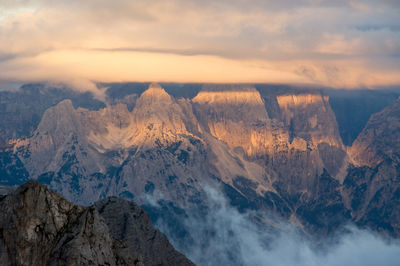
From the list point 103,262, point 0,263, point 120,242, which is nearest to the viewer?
point 0,263

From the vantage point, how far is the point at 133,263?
483ft

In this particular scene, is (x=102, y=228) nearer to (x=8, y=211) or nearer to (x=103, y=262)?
(x=103, y=262)

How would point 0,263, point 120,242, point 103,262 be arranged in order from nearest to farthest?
point 0,263 < point 103,262 < point 120,242

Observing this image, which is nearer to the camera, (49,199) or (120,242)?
(49,199)

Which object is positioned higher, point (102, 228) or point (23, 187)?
point (23, 187)

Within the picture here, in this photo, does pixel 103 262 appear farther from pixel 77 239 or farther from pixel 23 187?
pixel 23 187

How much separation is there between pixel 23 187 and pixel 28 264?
1428 cm

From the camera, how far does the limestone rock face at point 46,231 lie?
124 meters

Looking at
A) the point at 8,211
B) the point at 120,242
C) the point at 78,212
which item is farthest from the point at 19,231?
the point at 120,242

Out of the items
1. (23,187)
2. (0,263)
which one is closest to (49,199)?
(23,187)

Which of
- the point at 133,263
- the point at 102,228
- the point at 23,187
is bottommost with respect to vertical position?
the point at 133,263

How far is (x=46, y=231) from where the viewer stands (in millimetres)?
127750

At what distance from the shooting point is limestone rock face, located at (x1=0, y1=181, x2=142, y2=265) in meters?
124

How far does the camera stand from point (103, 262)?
13562cm
